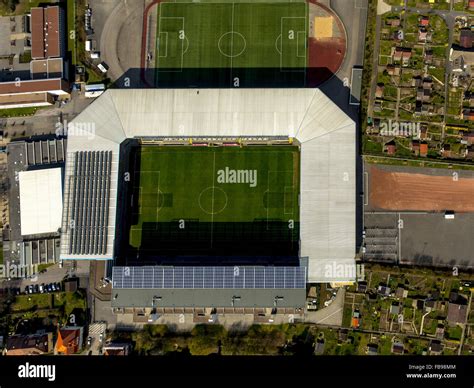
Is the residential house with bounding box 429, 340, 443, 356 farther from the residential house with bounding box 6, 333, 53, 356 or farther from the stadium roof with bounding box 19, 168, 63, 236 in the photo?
the stadium roof with bounding box 19, 168, 63, 236

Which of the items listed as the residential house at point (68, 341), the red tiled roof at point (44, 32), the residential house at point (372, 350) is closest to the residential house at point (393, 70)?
the residential house at point (372, 350)

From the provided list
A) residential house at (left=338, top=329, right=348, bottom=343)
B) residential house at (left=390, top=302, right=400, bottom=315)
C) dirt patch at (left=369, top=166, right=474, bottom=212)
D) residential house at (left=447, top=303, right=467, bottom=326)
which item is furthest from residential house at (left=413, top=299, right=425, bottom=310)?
dirt patch at (left=369, top=166, right=474, bottom=212)

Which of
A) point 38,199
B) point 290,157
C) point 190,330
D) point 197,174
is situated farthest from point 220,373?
point 38,199

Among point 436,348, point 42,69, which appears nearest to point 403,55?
point 436,348

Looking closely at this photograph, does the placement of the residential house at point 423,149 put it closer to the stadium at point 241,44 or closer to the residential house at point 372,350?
the stadium at point 241,44

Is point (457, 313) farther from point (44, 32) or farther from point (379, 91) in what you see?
point (44, 32)

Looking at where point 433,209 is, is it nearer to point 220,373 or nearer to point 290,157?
point 290,157
